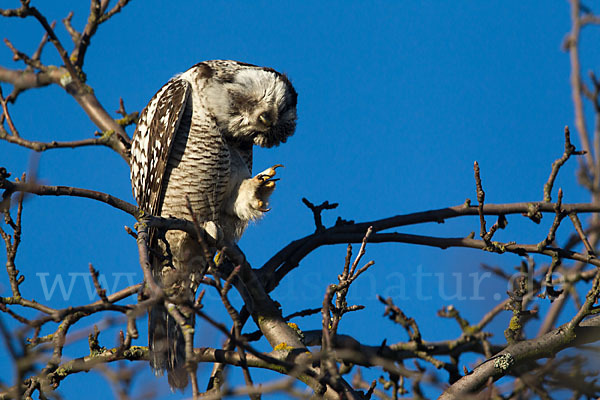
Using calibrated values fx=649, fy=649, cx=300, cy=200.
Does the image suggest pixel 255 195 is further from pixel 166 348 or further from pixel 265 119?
pixel 166 348

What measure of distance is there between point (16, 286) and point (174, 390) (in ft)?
4.67

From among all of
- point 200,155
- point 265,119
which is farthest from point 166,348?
point 265,119

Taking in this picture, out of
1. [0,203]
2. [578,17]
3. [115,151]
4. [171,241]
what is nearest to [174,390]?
[171,241]

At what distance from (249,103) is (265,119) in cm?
16

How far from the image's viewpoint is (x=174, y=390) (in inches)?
176

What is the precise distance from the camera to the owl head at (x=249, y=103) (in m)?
4.46

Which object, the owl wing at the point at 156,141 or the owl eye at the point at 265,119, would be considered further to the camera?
the owl eye at the point at 265,119

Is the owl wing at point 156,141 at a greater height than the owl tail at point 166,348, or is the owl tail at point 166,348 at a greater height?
the owl wing at point 156,141

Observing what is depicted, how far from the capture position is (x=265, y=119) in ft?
14.8

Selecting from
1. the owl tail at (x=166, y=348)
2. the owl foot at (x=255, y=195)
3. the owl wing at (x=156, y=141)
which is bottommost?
the owl tail at (x=166, y=348)

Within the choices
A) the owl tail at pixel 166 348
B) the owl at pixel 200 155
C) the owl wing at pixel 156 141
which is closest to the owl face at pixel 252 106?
the owl at pixel 200 155

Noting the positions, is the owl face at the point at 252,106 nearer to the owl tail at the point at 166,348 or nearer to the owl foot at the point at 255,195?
the owl foot at the point at 255,195

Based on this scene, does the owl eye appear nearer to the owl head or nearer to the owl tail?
the owl head

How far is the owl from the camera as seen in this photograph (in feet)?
14.4
